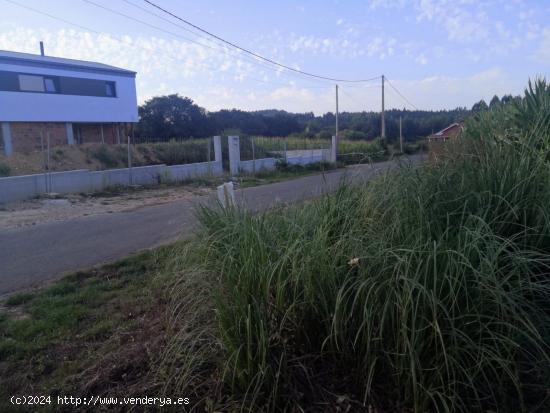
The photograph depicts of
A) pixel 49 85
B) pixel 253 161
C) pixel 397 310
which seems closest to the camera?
pixel 397 310

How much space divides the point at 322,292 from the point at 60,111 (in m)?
38.3

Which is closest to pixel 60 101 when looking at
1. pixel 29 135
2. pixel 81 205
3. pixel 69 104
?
pixel 69 104

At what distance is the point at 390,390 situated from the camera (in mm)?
2521

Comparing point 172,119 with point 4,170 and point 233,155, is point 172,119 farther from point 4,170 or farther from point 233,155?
point 4,170

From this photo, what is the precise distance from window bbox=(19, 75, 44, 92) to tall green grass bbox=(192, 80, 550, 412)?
36.7m

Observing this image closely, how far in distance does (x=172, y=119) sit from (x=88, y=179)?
37413 mm

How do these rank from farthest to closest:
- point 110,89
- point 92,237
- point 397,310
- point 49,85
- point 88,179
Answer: point 110,89 < point 49,85 < point 88,179 < point 92,237 < point 397,310

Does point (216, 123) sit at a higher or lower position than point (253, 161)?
higher

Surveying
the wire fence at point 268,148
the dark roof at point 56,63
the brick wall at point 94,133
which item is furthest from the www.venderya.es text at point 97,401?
the brick wall at point 94,133

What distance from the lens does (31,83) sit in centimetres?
3456

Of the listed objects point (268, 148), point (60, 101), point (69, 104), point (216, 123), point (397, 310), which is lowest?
point (397, 310)

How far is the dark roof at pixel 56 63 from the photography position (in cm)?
3309

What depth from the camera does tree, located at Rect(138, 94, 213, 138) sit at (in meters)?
50.0

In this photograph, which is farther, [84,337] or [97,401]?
[84,337]
